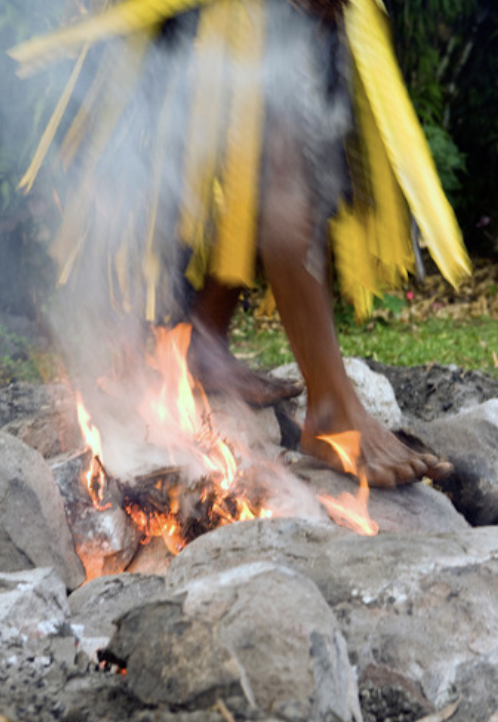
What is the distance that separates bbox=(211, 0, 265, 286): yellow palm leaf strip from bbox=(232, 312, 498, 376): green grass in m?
2.75

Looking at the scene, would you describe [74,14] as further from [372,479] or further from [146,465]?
[372,479]

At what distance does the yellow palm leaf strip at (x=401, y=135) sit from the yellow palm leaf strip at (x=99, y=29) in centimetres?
40

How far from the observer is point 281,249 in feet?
8.18

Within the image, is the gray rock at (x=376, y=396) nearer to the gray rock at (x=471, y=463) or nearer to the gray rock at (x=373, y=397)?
the gray rock at (x=373, y=397)

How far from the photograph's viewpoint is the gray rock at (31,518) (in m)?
2.19

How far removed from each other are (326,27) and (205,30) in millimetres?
322

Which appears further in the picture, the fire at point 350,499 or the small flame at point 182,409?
the small flame at point 182,409

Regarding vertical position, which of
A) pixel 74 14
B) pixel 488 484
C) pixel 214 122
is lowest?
pixel 488 484

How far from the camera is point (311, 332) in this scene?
2611 mm

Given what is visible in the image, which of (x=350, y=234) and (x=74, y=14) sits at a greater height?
(x=74, y=14)

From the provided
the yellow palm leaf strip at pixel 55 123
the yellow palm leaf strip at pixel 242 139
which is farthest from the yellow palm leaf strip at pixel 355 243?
the yellow palm leaf strip at pixel 55 123

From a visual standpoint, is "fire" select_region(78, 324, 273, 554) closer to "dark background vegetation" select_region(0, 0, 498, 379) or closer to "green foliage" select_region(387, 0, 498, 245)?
"dark background vegetation" select_region(0, 0, 498, 379)

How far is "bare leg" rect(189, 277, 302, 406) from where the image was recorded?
309 centimetres

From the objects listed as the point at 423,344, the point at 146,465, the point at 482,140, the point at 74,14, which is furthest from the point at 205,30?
the point at 482,140
